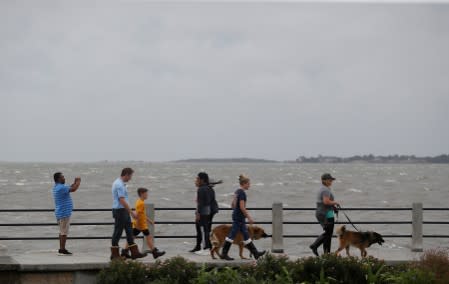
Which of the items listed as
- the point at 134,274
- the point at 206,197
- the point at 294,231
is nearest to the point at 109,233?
the point at 294,231

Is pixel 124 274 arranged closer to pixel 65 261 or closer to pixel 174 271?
pixel 174 271

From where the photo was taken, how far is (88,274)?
1092 cm

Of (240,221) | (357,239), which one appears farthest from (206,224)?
(357,239)

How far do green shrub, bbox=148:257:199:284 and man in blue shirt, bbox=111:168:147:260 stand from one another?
1.40 m

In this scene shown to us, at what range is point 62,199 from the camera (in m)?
12.2

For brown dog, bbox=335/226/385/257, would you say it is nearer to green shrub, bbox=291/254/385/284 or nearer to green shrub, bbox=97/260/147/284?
green shrub, bbox=291/254/385/284

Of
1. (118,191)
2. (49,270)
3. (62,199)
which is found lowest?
(49,270)

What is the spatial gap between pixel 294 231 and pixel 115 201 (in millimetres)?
25657

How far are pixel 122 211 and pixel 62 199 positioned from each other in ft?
4.11

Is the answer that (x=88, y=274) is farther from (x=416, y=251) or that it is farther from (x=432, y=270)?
(x=416, y=251)

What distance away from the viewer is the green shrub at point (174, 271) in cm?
1003

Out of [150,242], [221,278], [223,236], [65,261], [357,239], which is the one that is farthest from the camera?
[357,239]

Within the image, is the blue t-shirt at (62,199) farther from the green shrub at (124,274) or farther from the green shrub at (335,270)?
the green shrub at (335,270)

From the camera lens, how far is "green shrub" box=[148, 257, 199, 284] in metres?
10.0
